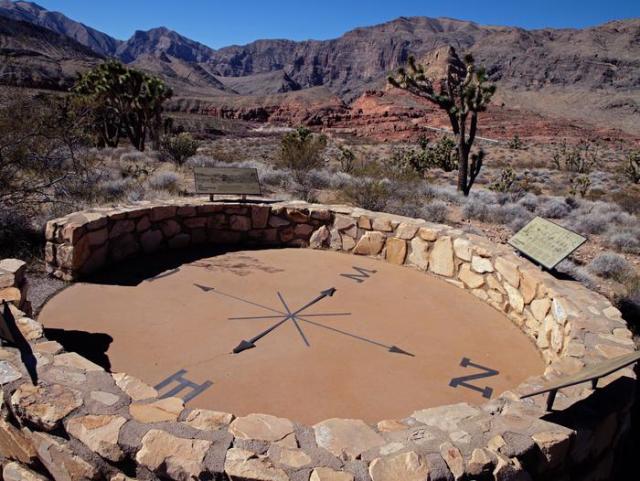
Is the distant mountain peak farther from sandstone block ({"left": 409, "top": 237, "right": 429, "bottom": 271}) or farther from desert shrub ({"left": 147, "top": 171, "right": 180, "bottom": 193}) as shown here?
sandstone block ({"left": 409, "top": 237, "right": 429, "bottom": 271})

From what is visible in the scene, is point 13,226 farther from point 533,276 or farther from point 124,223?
point 533,276

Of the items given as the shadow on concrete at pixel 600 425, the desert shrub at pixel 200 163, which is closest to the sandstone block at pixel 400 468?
the shadow on concrete at pixel 600 425

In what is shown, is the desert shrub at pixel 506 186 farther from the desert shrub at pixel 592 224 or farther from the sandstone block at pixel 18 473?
the sandstone block at pixel 18 473

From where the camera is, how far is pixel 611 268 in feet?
25.0

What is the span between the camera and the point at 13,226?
7074 mm

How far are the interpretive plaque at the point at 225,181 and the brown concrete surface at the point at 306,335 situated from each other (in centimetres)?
157

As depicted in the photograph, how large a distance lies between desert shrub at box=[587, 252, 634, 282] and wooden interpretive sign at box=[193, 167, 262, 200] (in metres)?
5.91

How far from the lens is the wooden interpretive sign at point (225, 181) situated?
8.12 meters

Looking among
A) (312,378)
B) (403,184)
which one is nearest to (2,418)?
(312,378)

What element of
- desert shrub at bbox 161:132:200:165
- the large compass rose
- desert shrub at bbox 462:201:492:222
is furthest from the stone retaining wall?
desert shrub at bbox 161:132:200:165

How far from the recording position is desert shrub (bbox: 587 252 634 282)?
24.7 feet

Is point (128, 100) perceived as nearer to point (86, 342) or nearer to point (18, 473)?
point (86, 342)

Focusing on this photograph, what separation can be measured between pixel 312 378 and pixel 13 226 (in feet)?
18.4

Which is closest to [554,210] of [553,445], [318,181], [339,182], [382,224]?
[339,182]
